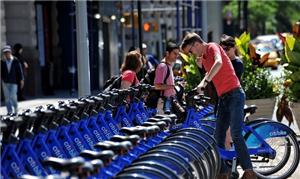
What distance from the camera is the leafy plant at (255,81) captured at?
533 inches

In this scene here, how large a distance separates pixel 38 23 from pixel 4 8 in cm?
211

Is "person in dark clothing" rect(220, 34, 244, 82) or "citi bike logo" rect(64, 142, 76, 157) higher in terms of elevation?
"person in dark clothing" rect(220, 34, 244, 82)

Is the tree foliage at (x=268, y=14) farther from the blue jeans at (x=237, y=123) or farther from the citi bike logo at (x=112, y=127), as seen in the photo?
the citi bike logo at (x=112, y=127)

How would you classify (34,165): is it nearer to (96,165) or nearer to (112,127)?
(96,165)

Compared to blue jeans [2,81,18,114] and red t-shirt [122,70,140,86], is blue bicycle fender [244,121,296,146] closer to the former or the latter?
red t-shirt [122,70,140,86]

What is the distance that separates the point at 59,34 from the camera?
31.6 meters

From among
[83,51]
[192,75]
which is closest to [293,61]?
[192,75]

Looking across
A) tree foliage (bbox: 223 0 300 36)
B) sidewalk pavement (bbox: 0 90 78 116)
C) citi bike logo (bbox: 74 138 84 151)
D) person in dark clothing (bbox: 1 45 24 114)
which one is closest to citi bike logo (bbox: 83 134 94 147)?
citi bike logo (bbox: 74 138 84 151)

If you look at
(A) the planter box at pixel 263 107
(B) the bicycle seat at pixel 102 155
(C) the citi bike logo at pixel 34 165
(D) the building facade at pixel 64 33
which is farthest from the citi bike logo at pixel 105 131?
(D) the building facade at pixel 64 33

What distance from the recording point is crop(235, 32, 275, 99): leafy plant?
13547 mm

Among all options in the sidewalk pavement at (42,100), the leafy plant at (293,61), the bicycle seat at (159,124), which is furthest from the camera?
the sidewalk pavement at (42,100)

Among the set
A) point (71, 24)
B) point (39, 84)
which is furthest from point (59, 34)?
point (39, 84)

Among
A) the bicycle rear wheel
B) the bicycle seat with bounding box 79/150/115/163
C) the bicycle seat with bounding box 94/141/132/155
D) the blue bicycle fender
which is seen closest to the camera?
the bicycle seat with bounding box 79/150/115/163

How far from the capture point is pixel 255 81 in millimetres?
13531
